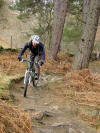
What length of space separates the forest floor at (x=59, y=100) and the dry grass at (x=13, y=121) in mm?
539

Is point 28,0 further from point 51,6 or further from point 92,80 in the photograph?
point 92,80

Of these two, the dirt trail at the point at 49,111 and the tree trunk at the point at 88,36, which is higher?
the tree trunk at the point at 88,36

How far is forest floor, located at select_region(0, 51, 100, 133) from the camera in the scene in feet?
15.8

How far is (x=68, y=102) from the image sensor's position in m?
6.58

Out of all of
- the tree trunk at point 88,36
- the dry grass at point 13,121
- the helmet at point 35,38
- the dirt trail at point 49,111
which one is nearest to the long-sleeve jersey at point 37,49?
the helmet at point 35,38

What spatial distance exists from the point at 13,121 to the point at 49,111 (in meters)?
2.27

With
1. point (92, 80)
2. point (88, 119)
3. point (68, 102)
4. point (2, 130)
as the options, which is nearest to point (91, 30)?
point (92, 80)

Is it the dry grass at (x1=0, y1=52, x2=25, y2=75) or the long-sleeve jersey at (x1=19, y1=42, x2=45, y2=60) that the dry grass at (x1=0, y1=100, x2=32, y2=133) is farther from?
the dry grass at (x1=0, y1=52, x2=25, y2=75)

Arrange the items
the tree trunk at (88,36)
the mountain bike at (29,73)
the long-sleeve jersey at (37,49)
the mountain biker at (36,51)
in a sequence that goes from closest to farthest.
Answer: the mountain bike at (29,73), the mountain biker at (36,51), the long-sleeve jersey at (37,49), the tree trunk at (88,36)

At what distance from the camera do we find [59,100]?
22.4 feet

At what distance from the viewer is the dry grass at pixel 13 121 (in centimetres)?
331

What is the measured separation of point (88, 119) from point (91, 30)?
13.8 ft

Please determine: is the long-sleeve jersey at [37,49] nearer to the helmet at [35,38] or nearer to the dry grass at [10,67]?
the helmet at [35,38]

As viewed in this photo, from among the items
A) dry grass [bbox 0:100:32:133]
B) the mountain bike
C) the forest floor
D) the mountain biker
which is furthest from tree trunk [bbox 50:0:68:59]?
dry grass [bbox 0:100:32:133]
